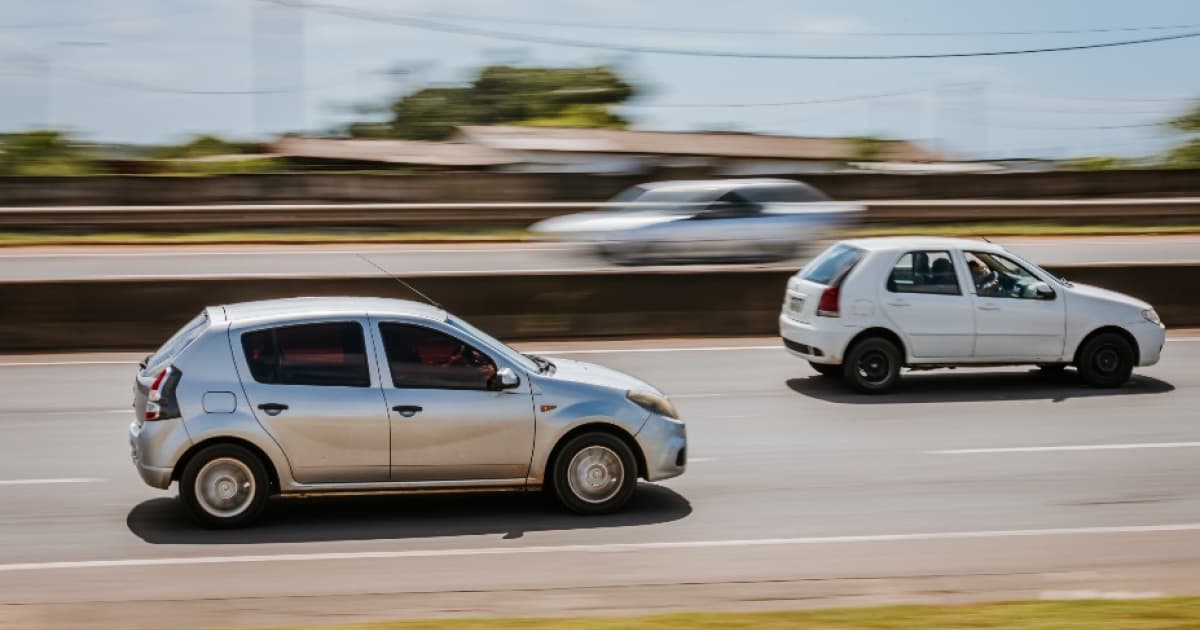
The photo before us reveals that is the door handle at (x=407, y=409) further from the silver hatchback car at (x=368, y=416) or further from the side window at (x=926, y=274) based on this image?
the side window at (x=926, y=274)

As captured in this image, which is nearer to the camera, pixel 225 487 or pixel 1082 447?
pixel 225 487

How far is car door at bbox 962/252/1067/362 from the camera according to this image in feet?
47.3

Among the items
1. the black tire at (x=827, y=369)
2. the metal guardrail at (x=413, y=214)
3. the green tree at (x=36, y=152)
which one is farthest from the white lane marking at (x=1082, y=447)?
the green tree at (x=36, y=152)

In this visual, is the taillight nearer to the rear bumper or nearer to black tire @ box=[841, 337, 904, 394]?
the rear bumper

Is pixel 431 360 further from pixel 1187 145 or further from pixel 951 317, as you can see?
pixel 1187 145

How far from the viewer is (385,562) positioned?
8414 mm

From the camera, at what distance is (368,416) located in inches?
356

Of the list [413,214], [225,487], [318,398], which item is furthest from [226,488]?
[413,214]

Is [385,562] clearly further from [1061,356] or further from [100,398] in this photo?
[1061,356]

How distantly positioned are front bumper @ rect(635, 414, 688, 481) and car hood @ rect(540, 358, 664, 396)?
9.9 inches

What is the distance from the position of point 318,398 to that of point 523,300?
30.4ft

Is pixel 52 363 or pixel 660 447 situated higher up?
pixel 660 447

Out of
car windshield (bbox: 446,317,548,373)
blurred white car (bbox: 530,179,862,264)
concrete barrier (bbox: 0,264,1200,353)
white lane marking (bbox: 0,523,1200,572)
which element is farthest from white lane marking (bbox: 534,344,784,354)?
white lane marking (bbox: 0,523,1200,572)

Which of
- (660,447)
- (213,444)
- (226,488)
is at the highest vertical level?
(213,444)
